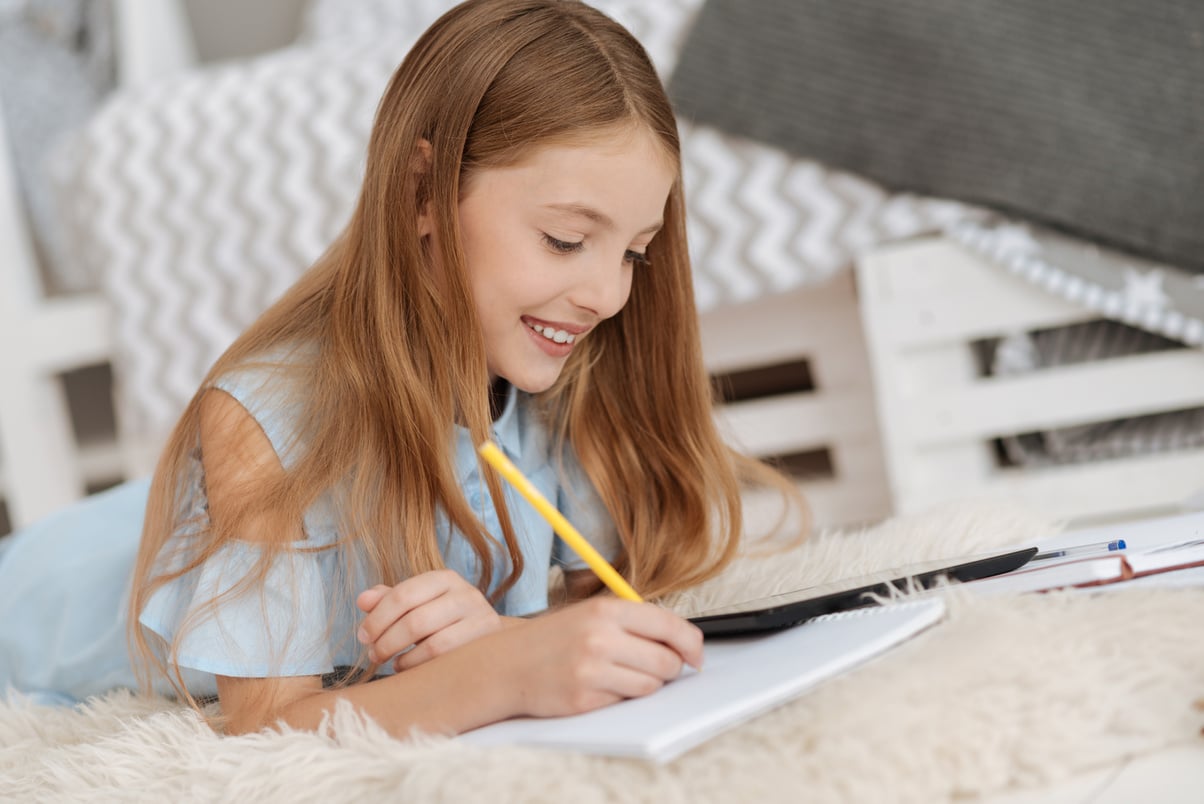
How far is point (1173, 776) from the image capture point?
1.54ft

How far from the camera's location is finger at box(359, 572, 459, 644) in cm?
61

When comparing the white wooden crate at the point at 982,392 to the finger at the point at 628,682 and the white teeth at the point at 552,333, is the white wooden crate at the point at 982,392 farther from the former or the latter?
the finger at the point at 628,682

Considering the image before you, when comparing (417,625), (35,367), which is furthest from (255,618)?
(35,367)

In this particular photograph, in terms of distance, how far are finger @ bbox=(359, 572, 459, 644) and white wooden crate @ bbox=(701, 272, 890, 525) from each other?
775mm

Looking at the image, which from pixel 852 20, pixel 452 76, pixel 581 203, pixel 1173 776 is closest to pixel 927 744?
pixel 1173 776

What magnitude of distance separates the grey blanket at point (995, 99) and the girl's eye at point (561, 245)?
1.98ft

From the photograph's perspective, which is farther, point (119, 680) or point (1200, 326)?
point (1200, 326)

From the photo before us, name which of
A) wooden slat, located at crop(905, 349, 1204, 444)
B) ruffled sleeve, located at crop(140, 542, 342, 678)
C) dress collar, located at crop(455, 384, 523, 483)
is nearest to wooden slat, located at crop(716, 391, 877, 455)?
wooden slat, located at crop(905, 349, 1204, 444)

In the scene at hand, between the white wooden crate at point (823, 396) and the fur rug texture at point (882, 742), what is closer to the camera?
the fur rug texture at point (882, 742)

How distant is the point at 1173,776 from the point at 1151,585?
147 mm

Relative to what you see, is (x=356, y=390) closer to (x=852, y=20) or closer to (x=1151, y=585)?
(x=1151, y=585)

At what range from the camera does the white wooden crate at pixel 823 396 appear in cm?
135

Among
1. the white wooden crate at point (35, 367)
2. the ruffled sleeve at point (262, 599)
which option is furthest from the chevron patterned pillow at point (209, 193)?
the ruffled sleeve at point (262, 599)

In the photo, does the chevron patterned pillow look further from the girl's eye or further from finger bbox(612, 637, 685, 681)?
finger bbox(612, 637, 685, 681)
